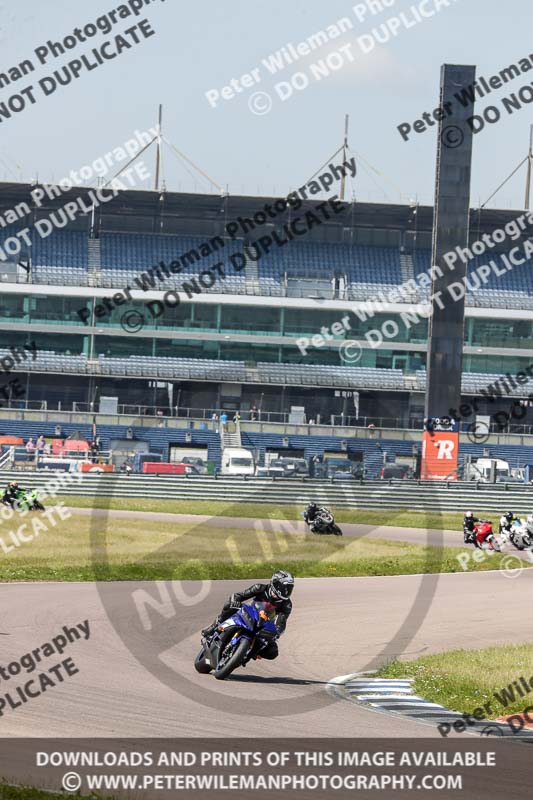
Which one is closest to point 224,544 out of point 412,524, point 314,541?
point 314,541

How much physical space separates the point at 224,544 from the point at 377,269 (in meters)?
44.6

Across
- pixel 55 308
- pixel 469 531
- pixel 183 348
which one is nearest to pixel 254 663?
pixel 469 531

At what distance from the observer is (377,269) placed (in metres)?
75.6

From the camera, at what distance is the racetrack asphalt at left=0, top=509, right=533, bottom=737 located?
36.5 ft

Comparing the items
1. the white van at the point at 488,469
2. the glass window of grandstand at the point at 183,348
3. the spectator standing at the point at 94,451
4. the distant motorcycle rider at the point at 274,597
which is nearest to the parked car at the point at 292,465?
the white van at the point at 488,469

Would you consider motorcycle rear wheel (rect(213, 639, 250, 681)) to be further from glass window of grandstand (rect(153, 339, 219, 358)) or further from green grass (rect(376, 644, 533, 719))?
glass window of grandstand (rect(153, 339, 219, 358))

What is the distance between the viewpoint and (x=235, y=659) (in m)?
13.6

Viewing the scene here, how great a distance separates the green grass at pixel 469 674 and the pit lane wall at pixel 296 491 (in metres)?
31.2

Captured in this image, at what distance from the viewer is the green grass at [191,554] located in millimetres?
25594

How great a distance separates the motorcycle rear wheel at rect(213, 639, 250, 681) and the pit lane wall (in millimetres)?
34264

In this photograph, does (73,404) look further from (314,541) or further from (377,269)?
(314,541)

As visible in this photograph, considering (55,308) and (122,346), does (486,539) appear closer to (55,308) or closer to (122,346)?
(122,346)

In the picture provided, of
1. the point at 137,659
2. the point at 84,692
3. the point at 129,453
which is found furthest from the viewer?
the point at 129,453

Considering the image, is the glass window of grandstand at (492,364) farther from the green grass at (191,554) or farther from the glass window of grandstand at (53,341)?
the green grass at (191,554)
